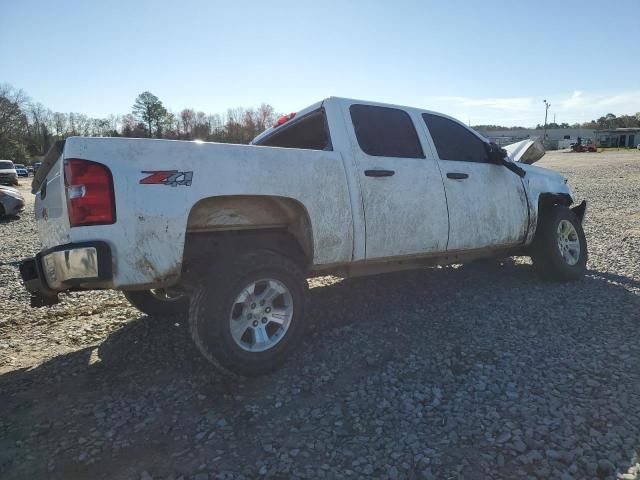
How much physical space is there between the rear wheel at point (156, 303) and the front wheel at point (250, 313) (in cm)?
128

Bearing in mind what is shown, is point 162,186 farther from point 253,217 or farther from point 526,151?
point 526,151

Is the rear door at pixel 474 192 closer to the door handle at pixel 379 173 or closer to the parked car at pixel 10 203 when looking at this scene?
the door handle at pixel 379 173

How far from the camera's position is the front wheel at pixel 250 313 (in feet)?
10.2

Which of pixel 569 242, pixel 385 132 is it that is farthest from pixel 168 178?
pixel 569 242

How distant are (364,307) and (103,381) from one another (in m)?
2.53

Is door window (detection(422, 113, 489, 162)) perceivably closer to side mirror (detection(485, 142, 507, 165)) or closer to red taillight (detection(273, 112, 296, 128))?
side mirror (detection(485, 142, 507, 165))

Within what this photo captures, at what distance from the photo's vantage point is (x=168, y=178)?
296 cm

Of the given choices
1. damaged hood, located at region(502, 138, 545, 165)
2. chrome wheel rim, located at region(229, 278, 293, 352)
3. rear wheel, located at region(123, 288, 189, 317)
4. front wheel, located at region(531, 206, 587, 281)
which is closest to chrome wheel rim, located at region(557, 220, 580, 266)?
front wheel, located at region(531, 206, 587, 281)

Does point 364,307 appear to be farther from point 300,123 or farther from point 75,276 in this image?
point 75,276

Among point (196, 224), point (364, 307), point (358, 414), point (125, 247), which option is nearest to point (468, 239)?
point (364, 307)

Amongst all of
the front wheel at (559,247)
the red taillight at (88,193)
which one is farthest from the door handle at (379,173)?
the front wheel at (559,247)

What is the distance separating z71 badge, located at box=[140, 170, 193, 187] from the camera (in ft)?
9.55

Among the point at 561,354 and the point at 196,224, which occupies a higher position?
the point at 196,224

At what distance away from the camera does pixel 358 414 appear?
113 inches
